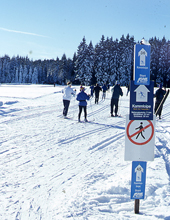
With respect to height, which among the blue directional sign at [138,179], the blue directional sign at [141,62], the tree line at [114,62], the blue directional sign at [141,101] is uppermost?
the tree line at [114,62]

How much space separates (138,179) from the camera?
287 cm

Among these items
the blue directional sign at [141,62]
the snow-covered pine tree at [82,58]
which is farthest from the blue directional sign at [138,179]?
the snow-covered pine tree at [82,58]

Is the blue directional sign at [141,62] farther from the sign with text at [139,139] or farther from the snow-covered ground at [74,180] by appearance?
the snow-covered ground at [74,180]

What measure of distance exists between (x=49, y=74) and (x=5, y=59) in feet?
87.0

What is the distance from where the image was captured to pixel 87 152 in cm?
563

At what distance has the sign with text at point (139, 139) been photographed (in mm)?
2738

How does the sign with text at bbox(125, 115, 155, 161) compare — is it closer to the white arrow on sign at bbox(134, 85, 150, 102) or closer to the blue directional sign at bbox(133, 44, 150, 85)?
the white arrow on sign at bbox(134, 85, 150, 102)

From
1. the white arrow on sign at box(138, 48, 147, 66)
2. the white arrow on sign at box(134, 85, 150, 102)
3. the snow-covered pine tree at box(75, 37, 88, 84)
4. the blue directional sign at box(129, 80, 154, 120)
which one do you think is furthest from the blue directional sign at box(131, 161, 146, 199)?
the snow-covered pine tree at box(75, 37, 88, 84)

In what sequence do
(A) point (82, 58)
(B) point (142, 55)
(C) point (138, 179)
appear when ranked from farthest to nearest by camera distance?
(A) point (82, 58) → (C) point (138, 179) → (B) point (142, 55)

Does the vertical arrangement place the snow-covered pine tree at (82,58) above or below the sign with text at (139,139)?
above

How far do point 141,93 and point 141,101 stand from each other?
0.10m

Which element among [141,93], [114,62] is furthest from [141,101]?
[114,62]

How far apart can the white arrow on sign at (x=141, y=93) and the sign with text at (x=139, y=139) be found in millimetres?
280

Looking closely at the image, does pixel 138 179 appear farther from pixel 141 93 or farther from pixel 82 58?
pixel 82 58
